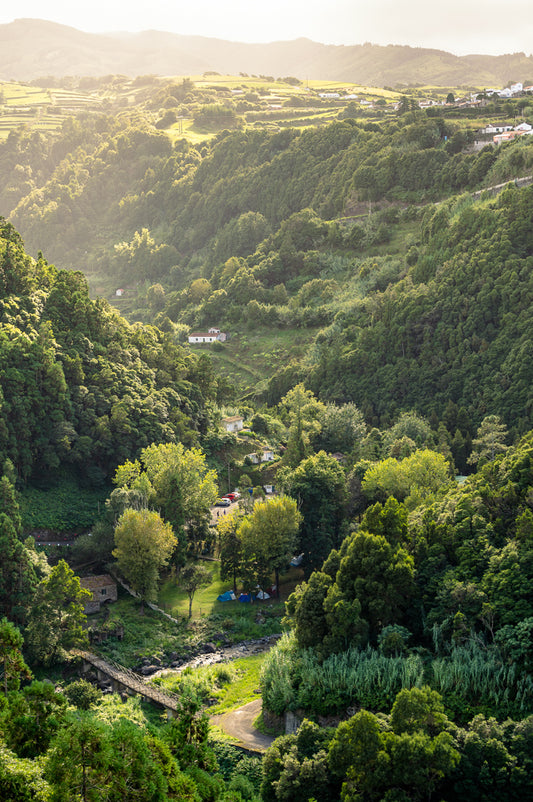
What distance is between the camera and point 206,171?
135625mm

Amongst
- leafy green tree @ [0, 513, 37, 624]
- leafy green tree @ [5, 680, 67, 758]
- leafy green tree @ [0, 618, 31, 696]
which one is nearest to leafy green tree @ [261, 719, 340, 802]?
leafy green tree @ [5, 680, 67, 758]

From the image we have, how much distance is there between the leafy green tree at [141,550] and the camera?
46219 millimetres

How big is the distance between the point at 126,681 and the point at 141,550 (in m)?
9.07

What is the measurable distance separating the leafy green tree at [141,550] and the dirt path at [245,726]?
11.0 metres

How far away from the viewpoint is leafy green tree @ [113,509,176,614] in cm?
4622

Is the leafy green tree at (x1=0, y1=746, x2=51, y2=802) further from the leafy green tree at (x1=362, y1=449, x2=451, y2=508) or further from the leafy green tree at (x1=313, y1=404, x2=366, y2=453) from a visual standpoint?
the leafy green tree at (x1=313, y1=404, x2=366, y2=453)

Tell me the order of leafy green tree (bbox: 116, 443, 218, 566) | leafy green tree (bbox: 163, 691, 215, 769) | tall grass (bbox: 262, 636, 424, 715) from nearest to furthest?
leafy green tree (bbox: 163, 691, 215, 769) → tall grass (bbox: 262, 636, 424, 715) → leafy green tree (bbox: 116, 443, 218, 566)

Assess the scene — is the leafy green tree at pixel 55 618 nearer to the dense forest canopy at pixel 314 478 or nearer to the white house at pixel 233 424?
the dense forest canopy at pixel 314 478

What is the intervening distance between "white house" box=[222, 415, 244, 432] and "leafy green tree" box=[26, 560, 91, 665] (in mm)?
26437

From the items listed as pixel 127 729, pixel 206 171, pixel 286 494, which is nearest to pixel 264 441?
pixel 286 494

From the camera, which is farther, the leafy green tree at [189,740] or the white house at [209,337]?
the white house at [209,337]

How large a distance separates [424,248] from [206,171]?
65.8 metres

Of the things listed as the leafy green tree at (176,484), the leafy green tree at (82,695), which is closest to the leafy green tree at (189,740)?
the leafy green tree at (82,695)

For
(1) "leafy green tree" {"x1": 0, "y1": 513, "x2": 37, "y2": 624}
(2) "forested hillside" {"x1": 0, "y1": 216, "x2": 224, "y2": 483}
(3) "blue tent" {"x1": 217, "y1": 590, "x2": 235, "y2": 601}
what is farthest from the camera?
(2) "forested hillside" {"x1": 0, "y1": 216, "x2": 224, "y2": 483}
